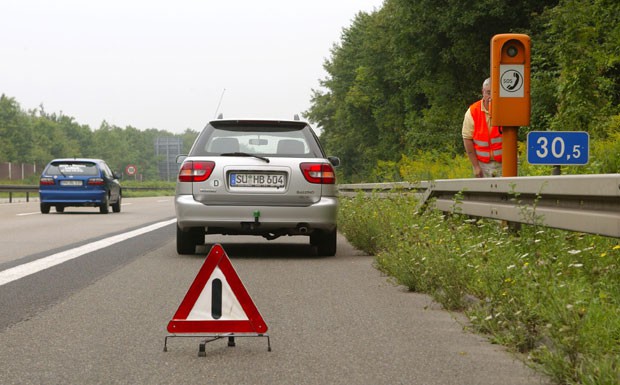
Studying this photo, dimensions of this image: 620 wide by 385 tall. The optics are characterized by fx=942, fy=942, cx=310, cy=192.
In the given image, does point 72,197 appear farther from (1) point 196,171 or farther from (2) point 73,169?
(1) point 196,171

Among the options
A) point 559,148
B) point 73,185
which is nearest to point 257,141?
point 559,148

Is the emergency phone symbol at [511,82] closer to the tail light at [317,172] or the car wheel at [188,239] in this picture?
the tail light at [317,172]

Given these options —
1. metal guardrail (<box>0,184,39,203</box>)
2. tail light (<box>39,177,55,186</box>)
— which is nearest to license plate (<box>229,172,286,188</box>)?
tail light (<box>39,177,55,186</box>)

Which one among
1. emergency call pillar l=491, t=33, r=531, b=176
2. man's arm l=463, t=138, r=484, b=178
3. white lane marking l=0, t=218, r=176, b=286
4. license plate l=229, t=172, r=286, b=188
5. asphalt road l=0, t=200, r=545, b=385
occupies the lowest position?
white lane marking l=0, t=218, r=176, b=286

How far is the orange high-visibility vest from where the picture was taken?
11.2 metres

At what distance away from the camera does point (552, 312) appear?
5.08m

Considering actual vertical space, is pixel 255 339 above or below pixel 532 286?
below

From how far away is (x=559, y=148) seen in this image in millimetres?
9148

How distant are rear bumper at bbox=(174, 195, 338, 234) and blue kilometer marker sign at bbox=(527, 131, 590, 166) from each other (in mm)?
2913

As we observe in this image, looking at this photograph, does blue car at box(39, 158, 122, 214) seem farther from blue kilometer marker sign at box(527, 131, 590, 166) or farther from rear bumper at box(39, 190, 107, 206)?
blue kilometer marker sign at box(527, 131, 590, 166)

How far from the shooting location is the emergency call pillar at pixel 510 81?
10023mm

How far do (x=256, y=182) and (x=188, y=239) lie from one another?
1.32 metres

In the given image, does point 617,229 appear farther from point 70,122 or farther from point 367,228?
point 70,122

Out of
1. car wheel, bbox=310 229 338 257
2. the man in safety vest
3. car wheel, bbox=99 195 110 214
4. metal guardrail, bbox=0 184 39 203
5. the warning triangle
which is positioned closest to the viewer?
the warning triangle
